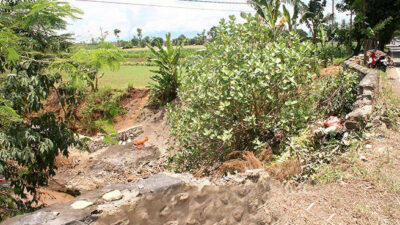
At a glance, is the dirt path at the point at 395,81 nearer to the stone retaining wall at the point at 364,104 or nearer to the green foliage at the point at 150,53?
the stone retaining wall at the point at 364,104

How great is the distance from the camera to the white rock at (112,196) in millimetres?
2739

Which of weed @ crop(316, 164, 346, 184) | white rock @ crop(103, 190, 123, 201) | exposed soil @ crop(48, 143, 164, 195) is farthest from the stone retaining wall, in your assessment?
exposed soil @ crop(48, 143, 164, 195)

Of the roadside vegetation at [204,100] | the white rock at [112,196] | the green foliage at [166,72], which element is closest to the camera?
the white rock at [112,196]

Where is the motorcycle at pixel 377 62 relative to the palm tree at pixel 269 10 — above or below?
below

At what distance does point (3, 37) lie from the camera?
142 inches

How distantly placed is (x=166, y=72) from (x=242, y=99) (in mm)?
8172

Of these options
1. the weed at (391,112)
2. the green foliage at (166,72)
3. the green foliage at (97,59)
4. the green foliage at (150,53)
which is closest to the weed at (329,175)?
the weed at (391,112)

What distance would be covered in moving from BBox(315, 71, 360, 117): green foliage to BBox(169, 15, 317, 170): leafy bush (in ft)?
2.25

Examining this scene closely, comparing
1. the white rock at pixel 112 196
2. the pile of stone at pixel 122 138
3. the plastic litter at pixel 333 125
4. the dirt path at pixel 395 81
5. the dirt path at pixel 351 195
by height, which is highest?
the white rock at pixel 112 196

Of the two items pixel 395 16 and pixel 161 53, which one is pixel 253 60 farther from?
pixel 395 16

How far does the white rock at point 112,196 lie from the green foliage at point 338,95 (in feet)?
15.3

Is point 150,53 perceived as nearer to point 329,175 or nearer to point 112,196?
point 329,175

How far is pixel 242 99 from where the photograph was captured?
17.2 ft

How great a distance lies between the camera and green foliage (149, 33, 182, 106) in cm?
1288
